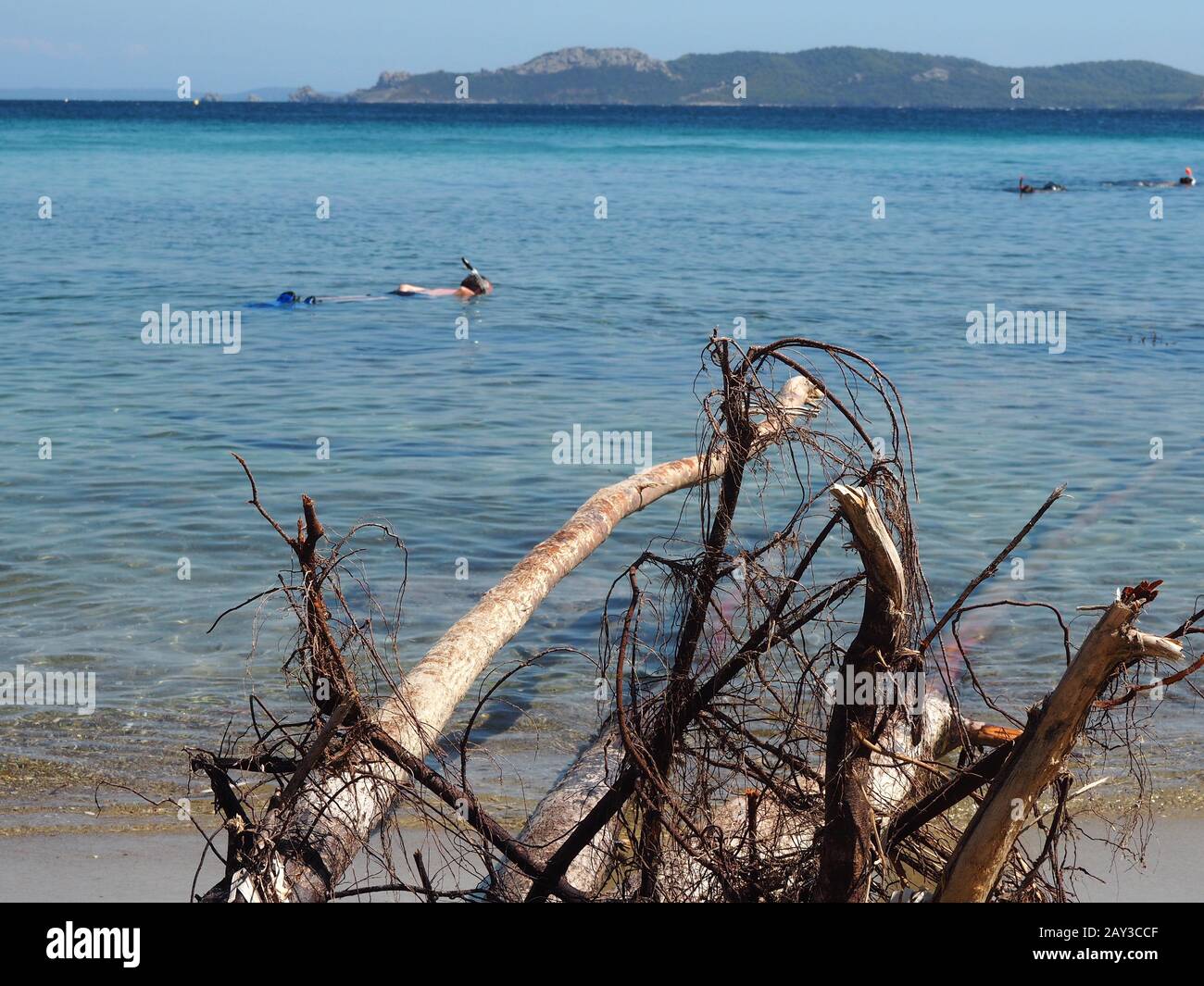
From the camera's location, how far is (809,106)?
18312 cm

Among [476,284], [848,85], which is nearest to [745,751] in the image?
[476,284]

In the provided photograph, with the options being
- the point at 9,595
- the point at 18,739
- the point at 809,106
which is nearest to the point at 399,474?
the point at 9,595

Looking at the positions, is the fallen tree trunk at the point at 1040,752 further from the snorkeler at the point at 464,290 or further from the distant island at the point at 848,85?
the distant island at the point at 848,85

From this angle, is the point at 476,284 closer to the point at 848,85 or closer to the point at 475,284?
the point at 475,284

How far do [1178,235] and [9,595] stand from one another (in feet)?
97.5

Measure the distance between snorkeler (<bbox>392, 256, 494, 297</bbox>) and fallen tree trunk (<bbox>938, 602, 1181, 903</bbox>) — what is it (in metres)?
17.5

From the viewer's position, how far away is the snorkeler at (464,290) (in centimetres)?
2046

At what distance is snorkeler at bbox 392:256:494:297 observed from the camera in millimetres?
20461

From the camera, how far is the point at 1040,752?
3.27m

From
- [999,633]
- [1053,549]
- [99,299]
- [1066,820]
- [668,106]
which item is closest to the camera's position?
[1066,820]

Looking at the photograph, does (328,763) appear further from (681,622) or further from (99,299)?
(99,299)

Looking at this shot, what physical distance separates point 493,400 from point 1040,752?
11009 mm

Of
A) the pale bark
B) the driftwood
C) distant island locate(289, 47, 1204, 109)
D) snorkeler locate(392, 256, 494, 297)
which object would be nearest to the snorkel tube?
snorkeler locate(392, 256, 494, 297)

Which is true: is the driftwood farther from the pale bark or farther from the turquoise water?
the turquoise water
